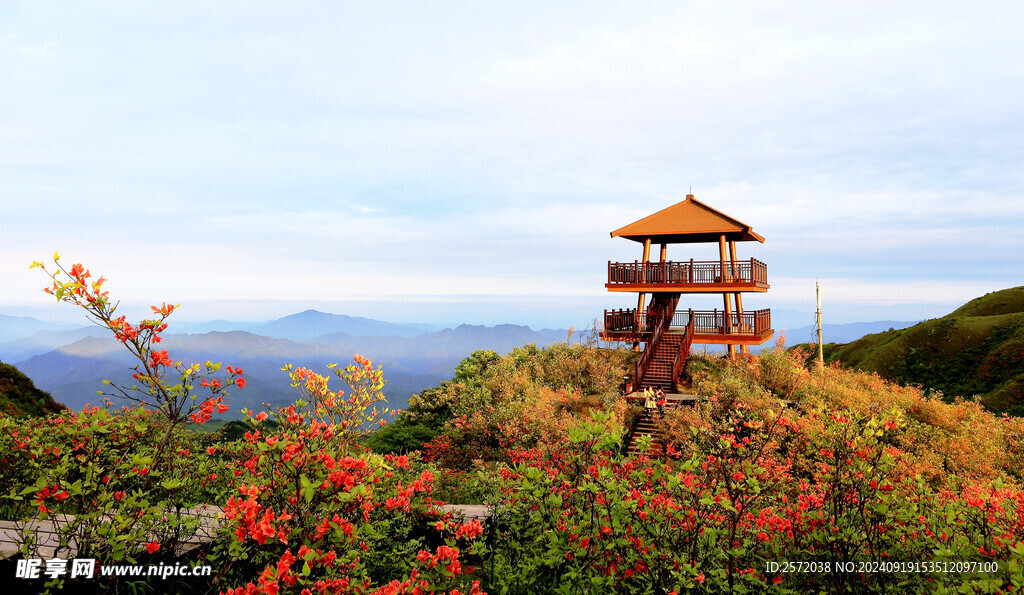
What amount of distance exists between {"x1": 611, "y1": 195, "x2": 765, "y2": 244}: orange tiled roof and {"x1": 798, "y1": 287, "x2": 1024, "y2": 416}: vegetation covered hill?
818 cm

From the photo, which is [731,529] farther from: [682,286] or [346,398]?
[682,286]

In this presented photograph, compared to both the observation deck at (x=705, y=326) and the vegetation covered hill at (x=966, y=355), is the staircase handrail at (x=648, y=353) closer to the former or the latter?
the observation deck at (x=705, y=326)

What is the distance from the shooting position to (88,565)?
4.11 meters

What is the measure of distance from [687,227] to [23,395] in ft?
83.9

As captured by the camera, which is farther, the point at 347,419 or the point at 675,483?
the point at 347,419

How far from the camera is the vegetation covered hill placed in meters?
23.1

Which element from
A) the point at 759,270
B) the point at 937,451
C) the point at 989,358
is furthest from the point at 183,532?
the point at 989,358

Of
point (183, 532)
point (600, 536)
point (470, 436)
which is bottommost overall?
point (470, 436)

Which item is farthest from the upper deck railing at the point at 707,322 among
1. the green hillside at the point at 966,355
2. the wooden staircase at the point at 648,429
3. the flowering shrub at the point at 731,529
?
the flowering shrub at the point at 731,529

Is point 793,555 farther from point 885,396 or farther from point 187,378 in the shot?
point 885,396

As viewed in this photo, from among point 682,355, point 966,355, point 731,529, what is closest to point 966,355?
point 966,355

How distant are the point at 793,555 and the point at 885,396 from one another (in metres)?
12.3

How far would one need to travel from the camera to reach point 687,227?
67.4 feet

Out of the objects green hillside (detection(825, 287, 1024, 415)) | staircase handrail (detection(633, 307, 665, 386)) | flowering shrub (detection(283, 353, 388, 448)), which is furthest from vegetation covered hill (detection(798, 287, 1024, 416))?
flowering shrub (detection(283, 353, 388, 448))
